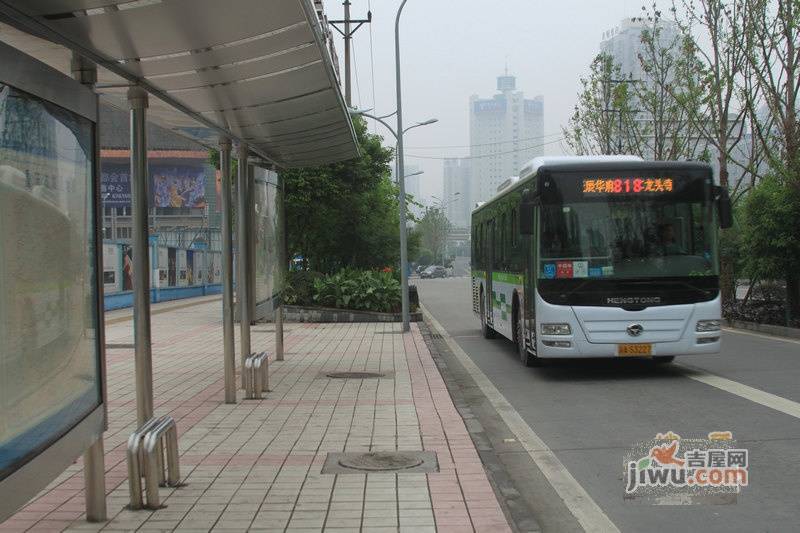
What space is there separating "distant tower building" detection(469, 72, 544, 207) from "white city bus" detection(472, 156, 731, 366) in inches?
2264

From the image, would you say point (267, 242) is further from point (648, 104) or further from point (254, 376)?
point (648, 104)

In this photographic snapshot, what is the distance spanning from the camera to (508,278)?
15.4 m

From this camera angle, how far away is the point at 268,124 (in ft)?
33.7

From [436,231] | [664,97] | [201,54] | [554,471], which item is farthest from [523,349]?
[436,231]

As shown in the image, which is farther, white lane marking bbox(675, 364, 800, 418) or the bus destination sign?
the bus destination sign

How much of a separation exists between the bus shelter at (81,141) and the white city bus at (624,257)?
13.6 ft

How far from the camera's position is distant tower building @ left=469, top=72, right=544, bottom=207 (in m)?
73.0

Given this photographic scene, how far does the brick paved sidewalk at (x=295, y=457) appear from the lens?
5613 millimetres

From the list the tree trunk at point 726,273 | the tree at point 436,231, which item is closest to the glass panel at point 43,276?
the tree trunk at point 726,273

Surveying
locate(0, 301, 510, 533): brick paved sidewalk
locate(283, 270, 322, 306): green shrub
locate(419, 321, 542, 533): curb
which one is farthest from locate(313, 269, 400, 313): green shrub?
locate(419, 321, 542, 533): curb

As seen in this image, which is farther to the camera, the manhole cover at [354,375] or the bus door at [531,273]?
the manhole cover at [354,375]

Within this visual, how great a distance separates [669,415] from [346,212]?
21049mm

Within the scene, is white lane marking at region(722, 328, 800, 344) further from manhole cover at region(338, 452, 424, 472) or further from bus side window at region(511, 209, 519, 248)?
manhole cover at region(338, 452, 424, 472)

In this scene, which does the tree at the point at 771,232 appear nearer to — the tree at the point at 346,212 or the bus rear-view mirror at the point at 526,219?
the bus rear-view mirror at the point at 526,219
